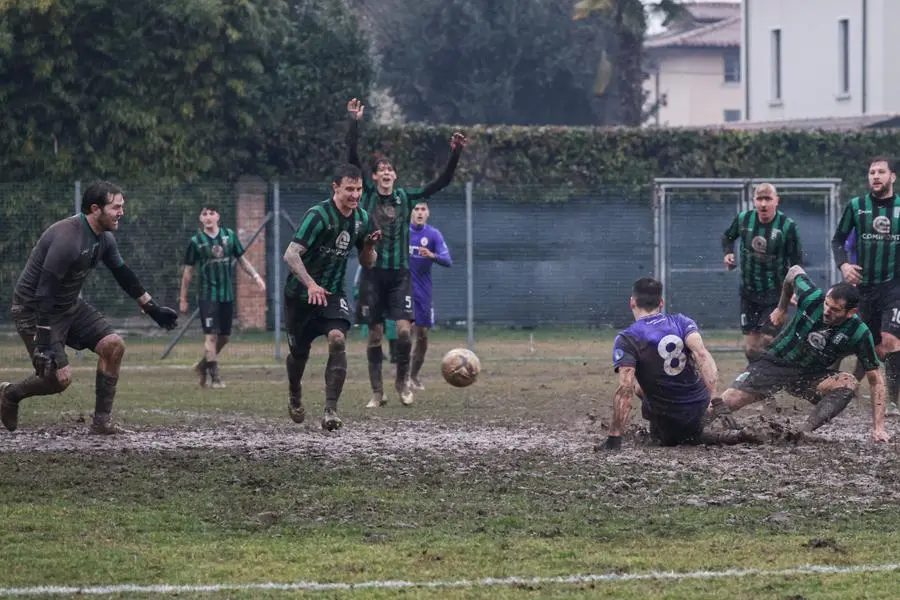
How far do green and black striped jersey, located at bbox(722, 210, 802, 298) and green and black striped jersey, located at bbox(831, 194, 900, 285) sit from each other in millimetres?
1229

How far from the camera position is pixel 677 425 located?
10703mm

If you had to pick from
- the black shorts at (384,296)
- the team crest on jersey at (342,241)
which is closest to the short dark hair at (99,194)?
the team crest on jersey at (342,241)

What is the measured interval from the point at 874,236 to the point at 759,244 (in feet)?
5.44

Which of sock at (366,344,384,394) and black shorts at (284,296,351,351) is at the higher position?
black shorts at (284,296,351,351)

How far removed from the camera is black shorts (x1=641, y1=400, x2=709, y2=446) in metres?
10.7

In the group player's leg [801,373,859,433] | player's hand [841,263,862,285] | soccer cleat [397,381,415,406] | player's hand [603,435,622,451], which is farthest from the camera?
soccer cleat [397,381,415,406]

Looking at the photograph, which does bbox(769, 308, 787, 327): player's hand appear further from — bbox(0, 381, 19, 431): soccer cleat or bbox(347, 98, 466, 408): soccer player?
bbox(0, 381, 19, 431): soccer cleat

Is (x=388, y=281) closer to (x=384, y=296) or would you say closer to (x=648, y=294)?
(x=384, y=296)

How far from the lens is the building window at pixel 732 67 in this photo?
67562 millimetres

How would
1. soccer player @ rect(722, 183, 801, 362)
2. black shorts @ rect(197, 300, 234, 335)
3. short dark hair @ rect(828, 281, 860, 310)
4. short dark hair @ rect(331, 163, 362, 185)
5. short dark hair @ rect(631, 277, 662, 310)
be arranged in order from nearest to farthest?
short dark hair @ rect(631, 277, 662, 310)
short dark hair @ rect(828, 281, 860, 310)
short dark hair @ rect(331, 163, 362, 185)
soccer player @ rect(722, 183, 801, 362)
black shorts @ rect(197, 300, 234, 335)

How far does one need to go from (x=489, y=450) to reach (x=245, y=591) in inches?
179

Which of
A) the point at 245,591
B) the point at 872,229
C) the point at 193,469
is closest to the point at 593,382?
the point at 872,229

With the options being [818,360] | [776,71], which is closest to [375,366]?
[818,360]

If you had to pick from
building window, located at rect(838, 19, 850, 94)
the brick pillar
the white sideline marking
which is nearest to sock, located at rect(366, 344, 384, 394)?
the white sideline marking
